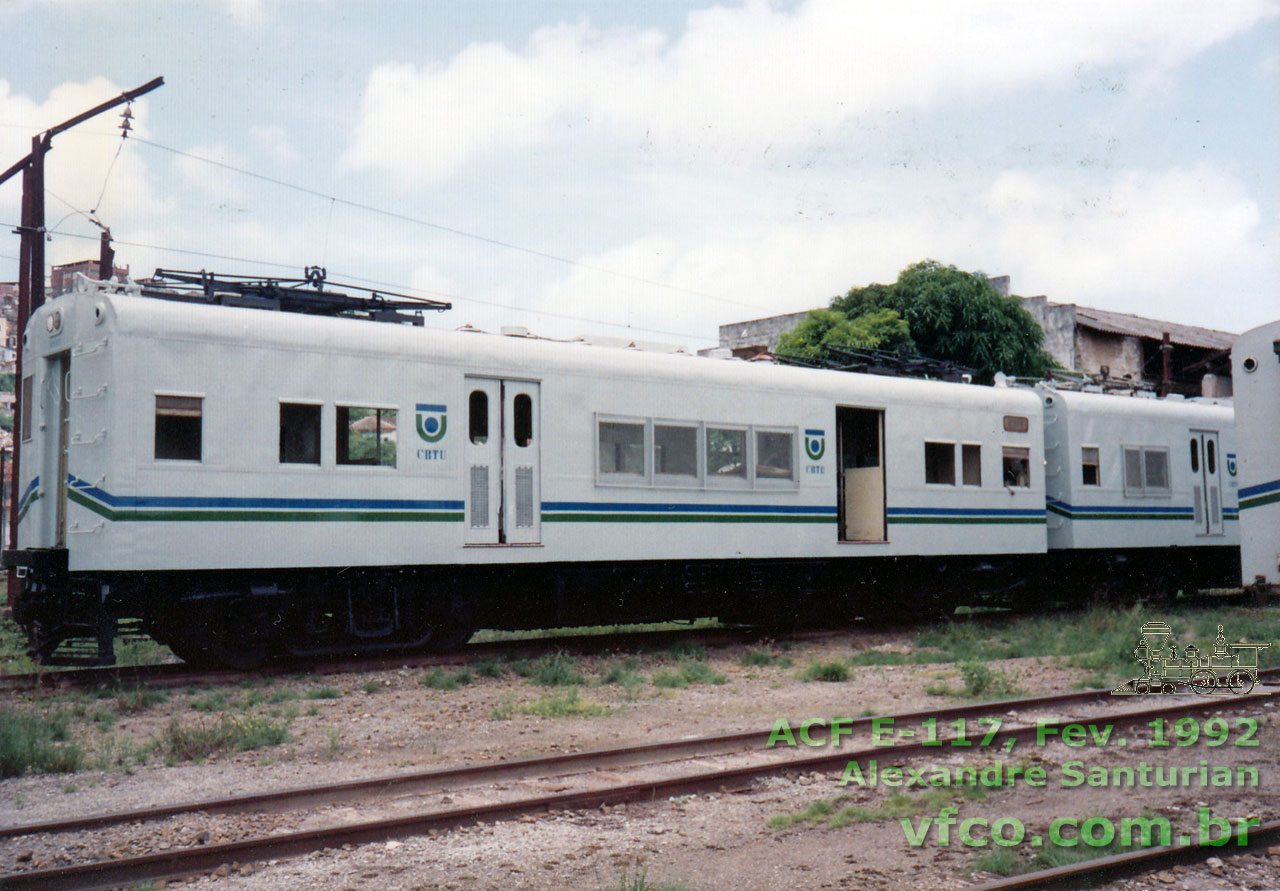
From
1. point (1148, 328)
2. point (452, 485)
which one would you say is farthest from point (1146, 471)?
point (1148, 328)

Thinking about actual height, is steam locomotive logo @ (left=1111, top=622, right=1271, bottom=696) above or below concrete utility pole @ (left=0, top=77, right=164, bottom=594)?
below

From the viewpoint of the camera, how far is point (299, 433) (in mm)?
10625

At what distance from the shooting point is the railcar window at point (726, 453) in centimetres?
1326

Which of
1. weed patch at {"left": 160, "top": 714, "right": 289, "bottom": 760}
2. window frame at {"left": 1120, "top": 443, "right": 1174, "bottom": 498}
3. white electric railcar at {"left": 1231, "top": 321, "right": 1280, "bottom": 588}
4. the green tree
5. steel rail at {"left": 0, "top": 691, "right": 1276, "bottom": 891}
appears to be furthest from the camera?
the green tree

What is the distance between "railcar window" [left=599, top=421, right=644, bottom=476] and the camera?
40.8 feet

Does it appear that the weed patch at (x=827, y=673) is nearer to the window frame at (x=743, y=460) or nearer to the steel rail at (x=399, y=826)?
the window frame at (x=743, y=460)

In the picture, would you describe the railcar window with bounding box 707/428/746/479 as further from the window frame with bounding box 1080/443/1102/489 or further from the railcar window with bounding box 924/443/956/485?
the window frame with bounding box 1080/443/1102/489

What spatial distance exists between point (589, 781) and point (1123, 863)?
3.04m

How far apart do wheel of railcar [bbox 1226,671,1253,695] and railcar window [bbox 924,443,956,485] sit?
495 cm

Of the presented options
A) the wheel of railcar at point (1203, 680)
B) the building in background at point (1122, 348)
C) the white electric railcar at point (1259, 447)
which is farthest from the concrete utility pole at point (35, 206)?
the building in background at point (1122, 348)

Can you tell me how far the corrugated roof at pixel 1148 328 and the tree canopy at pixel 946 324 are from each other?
5580mm

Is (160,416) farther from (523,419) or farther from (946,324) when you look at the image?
(946,324)

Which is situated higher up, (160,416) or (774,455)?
(160,416)

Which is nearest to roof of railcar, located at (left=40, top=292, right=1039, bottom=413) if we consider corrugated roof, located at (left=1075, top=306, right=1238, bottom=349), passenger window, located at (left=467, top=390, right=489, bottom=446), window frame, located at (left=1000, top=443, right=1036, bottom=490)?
passenger window, located at (left=467, top=390, right=489, bottom=446)
